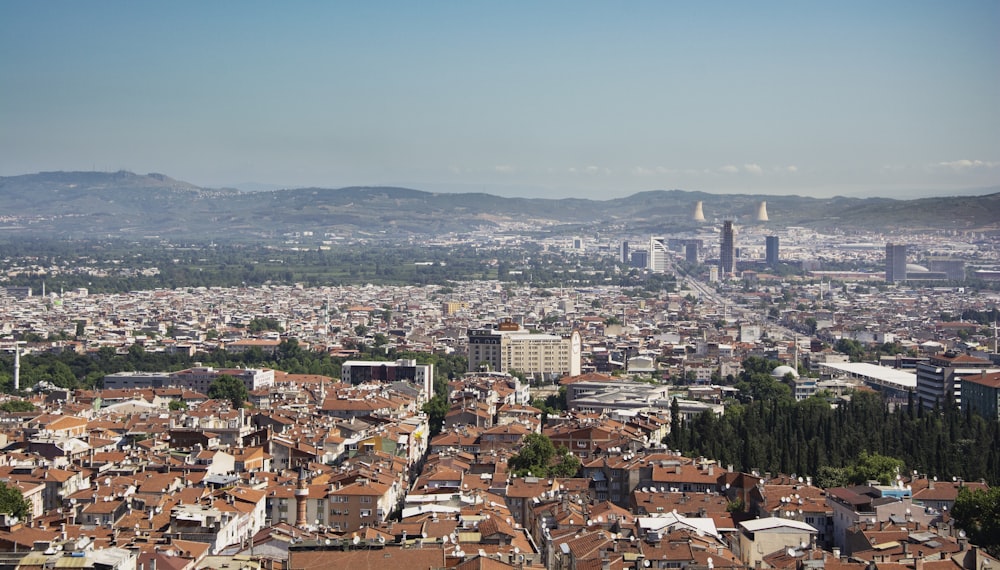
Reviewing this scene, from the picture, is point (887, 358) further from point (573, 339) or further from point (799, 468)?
point (799, 468)

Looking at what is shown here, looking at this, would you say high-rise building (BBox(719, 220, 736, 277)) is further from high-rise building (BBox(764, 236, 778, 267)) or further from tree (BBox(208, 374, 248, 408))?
tree (BBox(208, 374, 248, 408))

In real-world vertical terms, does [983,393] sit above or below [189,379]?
above

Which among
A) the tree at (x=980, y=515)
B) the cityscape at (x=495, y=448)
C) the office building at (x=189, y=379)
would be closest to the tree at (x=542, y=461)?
the cityscape at (x=495, y=448)

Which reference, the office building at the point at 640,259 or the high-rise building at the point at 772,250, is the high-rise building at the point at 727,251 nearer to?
the office building at the point at 640,259

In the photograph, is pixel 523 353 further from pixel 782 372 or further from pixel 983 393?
pixel 983 393

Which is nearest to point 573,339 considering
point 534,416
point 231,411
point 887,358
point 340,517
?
point 887,358

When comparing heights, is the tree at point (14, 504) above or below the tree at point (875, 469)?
above

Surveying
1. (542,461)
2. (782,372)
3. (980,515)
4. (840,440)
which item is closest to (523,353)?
(782,372)
